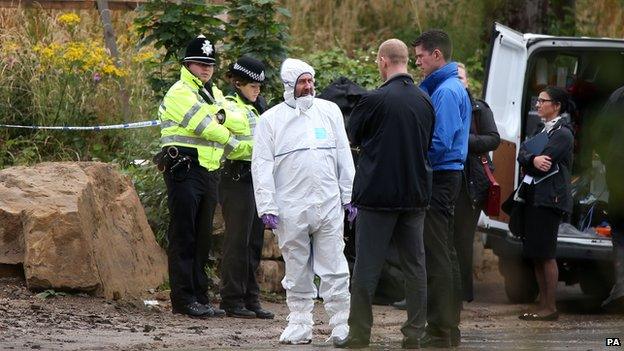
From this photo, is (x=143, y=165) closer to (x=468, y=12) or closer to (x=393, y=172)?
(x=393, y=172)

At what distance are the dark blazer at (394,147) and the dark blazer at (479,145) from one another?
144cm

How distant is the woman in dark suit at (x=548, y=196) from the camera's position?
1139 cm

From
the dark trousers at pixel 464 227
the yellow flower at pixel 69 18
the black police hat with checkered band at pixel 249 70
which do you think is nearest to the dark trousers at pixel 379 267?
the dark trousers at pixel 464 227

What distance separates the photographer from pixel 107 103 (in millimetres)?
13484

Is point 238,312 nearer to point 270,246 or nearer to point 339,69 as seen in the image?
point 270,246

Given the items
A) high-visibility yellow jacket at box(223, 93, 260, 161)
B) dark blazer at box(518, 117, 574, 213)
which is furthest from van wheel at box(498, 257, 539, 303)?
high-visibility yellow jacket at box(223, 93, 260, 161)

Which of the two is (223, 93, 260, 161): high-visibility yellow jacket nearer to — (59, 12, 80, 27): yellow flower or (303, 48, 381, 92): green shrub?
(303, 48, 381, 92): green shrub

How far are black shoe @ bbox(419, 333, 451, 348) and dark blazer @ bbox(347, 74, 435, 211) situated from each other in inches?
36.0

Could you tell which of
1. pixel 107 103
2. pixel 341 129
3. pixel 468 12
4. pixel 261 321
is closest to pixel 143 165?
pixel 107 103

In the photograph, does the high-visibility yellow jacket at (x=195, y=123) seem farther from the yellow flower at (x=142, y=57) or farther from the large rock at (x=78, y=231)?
the yellow flower at (x=142, y=57)

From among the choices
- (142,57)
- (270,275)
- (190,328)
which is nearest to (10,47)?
(142,57)

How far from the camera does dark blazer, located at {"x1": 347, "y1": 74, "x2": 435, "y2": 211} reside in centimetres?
882

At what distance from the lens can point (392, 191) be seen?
8.80m

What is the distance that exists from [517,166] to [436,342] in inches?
131
